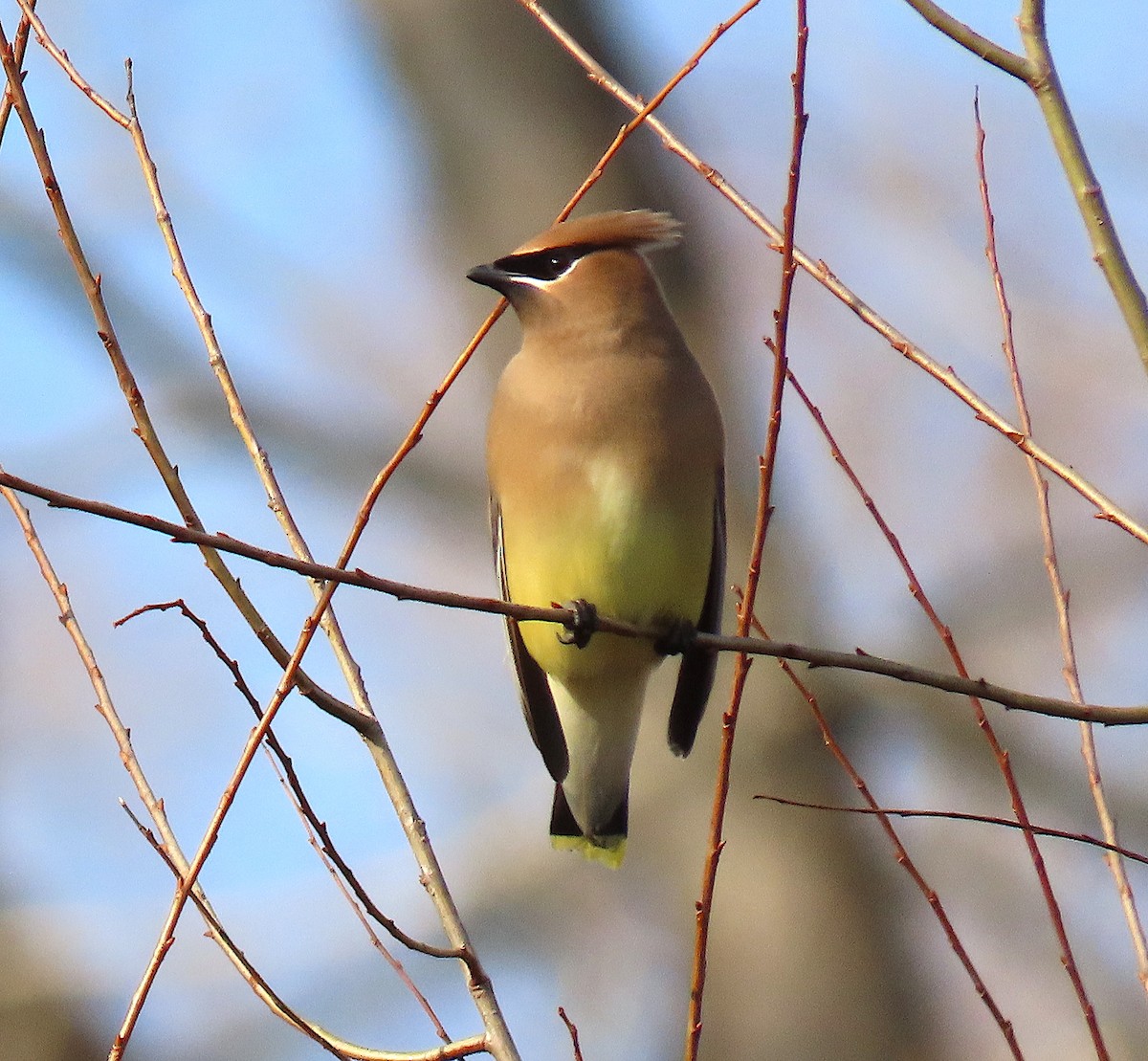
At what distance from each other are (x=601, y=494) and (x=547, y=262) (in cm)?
70

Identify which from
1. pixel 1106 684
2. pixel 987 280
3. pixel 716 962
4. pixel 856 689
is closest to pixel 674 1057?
pixel 716 962

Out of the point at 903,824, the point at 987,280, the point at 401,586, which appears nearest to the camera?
the point at 401,586

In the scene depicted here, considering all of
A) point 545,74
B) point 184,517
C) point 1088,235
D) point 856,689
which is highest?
point 545,74

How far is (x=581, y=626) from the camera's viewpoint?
320 centimetres

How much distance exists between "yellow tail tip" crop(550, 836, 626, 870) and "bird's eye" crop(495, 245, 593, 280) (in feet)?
4.54

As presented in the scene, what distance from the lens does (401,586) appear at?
2.23 m

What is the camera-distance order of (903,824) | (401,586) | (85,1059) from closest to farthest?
(401,586) < (85,1059) < (903,824)

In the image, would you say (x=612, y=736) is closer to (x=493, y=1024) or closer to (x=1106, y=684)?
(x=493, y=1024)

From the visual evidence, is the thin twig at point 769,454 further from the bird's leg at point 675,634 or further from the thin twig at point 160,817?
the bird's leg at point 675,634

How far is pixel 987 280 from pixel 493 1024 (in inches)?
329

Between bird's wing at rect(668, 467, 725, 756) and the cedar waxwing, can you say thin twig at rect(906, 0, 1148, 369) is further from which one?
bird's wing at rect(668, 467, 725, 756)

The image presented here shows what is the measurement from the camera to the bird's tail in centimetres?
436

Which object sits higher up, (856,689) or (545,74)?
(545,74)

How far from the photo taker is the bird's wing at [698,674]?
4.05 metres
